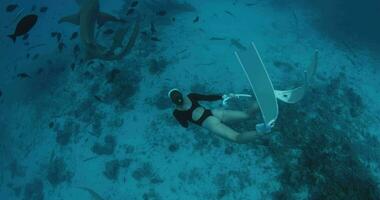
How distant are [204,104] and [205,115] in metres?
2.41

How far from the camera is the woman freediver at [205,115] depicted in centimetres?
786

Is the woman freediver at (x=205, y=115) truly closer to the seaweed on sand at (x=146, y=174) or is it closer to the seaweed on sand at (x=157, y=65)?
the seaweed on sand at (x=146, y=174)

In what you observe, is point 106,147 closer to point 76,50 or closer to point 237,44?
point 76,50

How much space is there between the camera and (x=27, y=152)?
1255 centimetres

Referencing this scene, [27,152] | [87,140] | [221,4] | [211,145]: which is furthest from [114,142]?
[221,4]

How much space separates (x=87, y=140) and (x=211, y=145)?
13.9 ft

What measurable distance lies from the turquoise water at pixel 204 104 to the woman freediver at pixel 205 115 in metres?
1.10

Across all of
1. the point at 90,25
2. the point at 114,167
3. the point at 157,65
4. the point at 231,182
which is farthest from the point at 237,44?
the point at 114,167

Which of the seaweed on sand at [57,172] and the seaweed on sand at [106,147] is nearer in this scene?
the seaweed on sand at [106,147]

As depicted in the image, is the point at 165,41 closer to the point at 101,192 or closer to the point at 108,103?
the point at 108,103

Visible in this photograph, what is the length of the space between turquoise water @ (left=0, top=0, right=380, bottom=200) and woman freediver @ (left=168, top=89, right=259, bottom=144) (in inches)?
43.2

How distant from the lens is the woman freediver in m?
7.86

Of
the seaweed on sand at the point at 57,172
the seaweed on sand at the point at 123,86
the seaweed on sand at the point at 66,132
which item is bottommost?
the seaweed on sand at the point at 57,172

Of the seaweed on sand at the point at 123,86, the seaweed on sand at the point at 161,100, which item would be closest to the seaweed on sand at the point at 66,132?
the seaweed on sand at the point at 123,86
